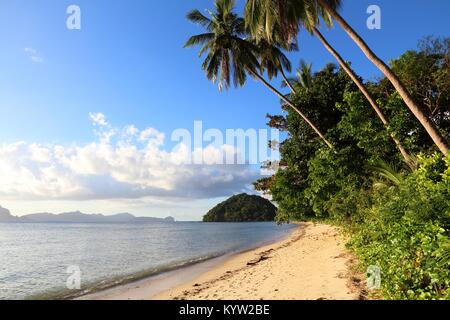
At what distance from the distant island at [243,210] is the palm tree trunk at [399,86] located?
160m

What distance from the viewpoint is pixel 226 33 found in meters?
23.2

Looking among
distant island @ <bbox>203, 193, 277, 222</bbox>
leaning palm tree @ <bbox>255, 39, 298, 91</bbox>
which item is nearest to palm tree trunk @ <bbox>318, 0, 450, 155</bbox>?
leaning palm tree @ <bbox>255, 39, 298, 91</bbox>

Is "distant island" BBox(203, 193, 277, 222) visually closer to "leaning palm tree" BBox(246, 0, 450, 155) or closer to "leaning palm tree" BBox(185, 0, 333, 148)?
"leaning palm tree" BBox(185, 0, 333, 148)

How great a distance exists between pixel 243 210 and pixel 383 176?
6377 inches

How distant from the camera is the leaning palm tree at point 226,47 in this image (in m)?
22.8

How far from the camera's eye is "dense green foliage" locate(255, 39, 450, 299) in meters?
6.02

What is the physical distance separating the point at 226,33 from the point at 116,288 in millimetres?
16614

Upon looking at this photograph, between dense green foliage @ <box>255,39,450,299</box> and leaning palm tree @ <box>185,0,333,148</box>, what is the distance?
2.72m

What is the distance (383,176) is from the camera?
12469mm

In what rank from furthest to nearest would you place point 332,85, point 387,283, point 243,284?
point 332,85 → point 243,284 → point 387,283

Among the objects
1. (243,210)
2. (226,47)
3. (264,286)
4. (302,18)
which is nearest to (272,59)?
(226,47)

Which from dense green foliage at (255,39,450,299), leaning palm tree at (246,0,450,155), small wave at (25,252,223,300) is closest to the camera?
dense green foliage at (255,39,450,299)
